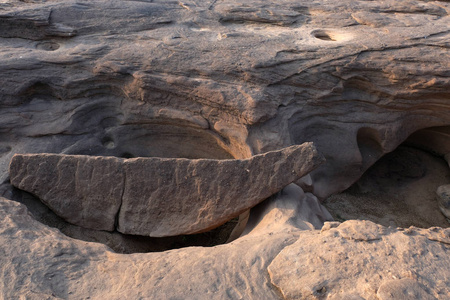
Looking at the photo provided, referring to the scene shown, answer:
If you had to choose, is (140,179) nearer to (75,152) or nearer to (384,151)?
(75,152)

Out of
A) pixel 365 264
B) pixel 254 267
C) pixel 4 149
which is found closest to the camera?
pixel 365 264

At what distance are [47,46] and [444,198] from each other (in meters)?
4.73

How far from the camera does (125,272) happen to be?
2.39 m

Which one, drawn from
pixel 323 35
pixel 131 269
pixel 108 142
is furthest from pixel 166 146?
pixel 323 35

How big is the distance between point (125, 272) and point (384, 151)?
10.3ft

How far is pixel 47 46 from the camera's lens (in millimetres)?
4492

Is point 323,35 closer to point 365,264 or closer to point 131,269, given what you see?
point 365,264

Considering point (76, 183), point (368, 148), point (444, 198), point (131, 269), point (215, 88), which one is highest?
point (215, 88)

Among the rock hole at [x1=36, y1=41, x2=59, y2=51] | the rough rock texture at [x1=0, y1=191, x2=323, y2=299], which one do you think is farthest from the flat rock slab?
the rock hole at [x1=36, y1=41, x2=59, y2=51]

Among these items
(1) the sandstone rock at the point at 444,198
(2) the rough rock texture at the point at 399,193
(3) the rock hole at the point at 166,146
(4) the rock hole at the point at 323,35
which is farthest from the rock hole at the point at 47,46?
(1) the sandstone rock at the point at 444,198

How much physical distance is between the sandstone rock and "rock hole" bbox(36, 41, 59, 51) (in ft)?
15.0

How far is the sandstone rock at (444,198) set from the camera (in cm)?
444

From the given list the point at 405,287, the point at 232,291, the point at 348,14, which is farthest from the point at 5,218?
the point at 348,14

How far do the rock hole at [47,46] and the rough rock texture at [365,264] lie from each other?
11.5ft
